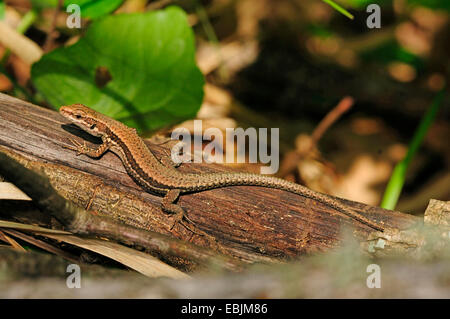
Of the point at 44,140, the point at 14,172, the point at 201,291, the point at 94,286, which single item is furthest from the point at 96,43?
the point at 201,291

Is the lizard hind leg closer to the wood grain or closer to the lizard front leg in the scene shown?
the wood grain

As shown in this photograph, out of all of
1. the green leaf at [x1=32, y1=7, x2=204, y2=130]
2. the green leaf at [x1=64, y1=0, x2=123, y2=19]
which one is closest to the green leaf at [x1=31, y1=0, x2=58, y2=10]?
the green leaf at [x1=64, y1=0, x2=123, y2=19]

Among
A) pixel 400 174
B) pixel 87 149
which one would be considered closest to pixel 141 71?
pixel 87 149

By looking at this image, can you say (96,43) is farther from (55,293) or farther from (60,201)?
(55,293)

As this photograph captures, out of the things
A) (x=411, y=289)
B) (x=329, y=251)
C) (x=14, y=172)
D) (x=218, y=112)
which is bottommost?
(x=411, y=289)

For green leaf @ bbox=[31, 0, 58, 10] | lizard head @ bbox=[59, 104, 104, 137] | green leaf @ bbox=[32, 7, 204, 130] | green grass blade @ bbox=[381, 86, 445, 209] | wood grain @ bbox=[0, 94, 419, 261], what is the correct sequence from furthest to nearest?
1. green leaf @ bbox=[31, 0, 58, 10]
2. green grass blade @ bbox=[381, 86, 445, 209]
3. green leaf @ bbox=[32, 7, 204, 130]
4. lizard head @ bbox=[59, 104, 104, 137]
5. wood grain @ bbox=[0, 94, 419, 261]

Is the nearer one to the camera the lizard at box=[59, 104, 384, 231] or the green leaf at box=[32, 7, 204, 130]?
the lizard at box=[59, 104, 384, 231]

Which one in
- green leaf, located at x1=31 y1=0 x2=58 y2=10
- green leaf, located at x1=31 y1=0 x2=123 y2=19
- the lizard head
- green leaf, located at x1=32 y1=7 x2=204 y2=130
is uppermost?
green leaf, located at x1=31 y1=0 x2=58 y2=10

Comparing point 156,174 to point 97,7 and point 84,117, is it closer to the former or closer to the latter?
point 84,117
